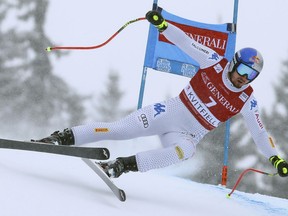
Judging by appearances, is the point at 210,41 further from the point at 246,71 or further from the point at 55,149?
the point at 55,149

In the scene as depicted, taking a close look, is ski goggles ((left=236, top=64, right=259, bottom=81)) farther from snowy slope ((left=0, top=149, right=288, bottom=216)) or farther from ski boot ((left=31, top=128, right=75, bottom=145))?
ski boot ((left=31, top=128, right=75, bottom=145))

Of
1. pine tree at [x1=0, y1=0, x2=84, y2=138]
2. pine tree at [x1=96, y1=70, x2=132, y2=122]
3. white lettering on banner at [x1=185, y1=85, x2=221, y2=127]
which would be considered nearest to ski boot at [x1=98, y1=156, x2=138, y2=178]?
white lettering on banner at [x1=185, y1=85, x2=221, y2=127]

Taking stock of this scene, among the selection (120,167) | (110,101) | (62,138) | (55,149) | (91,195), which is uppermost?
(110,101)

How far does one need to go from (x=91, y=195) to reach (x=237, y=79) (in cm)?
138

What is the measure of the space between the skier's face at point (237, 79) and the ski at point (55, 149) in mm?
1191

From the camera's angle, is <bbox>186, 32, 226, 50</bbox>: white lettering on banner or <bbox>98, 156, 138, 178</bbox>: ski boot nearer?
<bbox>98, 156, 138, 178</bbox>: ski boot

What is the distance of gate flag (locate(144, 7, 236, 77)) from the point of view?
5727mm

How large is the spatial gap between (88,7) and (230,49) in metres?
43.9

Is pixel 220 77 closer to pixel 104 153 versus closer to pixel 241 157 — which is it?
pixel 104 153

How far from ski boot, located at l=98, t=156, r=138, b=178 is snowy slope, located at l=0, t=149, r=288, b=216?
12 centimetres

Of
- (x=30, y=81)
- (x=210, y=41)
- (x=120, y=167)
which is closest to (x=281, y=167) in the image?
(x=120, y=167)

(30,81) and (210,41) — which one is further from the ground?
(30,81)

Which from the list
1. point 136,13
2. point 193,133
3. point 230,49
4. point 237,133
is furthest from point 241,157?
point 136,13

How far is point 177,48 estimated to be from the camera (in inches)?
228
